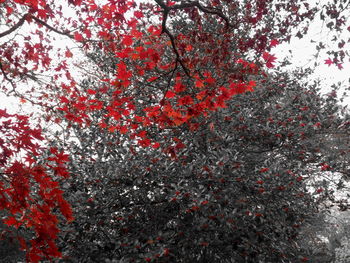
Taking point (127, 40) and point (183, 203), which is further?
point (127, 40)

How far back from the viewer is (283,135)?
5.75m

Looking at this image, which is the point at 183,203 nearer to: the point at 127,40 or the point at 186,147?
the point at 186,147

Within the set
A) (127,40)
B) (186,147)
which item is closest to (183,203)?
(186,147)

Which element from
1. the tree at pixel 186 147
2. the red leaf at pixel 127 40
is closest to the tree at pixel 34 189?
the tree at pixel 186 147

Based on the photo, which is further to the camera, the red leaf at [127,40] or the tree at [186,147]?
the red leaf at [127,40]

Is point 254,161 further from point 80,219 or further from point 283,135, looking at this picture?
point 80,219

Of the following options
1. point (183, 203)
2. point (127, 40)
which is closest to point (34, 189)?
point (183, 203)

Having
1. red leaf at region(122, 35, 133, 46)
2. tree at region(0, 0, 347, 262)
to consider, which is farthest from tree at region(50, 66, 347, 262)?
red leaf at region(122, 35, 133, 46)

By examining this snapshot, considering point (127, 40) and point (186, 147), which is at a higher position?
point (127, 40)

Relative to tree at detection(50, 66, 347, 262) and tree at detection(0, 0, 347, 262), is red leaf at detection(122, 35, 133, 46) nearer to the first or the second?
tree at detection(0, 0, 347, 262)

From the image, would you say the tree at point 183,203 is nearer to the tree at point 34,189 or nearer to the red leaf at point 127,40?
the tree at point 34,189

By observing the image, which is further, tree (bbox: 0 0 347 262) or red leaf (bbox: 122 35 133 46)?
red leaf (bbox: 122 35 133 46)

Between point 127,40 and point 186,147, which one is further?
point 127,40

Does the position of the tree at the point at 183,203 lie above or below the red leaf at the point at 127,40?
below
